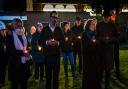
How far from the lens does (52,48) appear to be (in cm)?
1324

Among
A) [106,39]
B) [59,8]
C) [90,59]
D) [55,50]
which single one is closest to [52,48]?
[55,50]

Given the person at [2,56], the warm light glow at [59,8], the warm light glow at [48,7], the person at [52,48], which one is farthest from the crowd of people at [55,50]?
the warm light glow at [48,7]

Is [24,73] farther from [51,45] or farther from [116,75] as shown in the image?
[116,75]

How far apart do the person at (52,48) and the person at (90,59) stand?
30.3 inches

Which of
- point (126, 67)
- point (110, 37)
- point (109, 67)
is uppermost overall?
point (110, 37)

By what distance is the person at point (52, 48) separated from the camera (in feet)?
43.3

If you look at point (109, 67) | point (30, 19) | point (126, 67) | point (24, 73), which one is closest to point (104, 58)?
point (109, 67)

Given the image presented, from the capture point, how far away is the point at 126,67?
69.0 ft

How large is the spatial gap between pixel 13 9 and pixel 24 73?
3487 cm

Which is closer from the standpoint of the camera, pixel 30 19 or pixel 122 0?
pixel 122 0

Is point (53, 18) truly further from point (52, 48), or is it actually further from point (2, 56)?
point (2, 56)

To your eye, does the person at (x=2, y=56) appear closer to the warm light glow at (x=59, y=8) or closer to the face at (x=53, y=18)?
the face at (x=53, y=18)

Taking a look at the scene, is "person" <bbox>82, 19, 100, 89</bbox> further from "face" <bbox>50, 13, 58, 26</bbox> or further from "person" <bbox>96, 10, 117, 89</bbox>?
"face" <bbox>50, 13, 58, 26</bbox>

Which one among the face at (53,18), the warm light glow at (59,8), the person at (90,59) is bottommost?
the warm light glow at (59,8)
